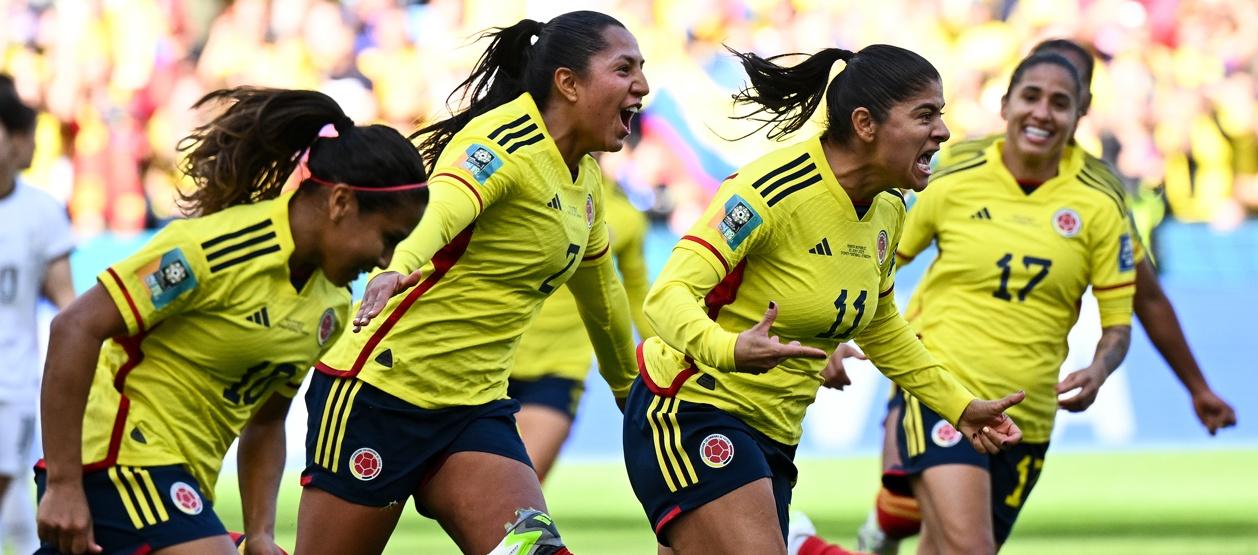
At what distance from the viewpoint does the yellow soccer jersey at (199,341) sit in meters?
4.27

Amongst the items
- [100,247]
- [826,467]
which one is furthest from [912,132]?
[100,247]

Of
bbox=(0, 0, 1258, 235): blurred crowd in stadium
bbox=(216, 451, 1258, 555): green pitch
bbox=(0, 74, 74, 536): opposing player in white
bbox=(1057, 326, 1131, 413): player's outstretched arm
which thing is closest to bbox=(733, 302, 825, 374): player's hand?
bbox=(1057, 326, 1131, 413): player's outstretched arm

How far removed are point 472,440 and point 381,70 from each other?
1119 cm

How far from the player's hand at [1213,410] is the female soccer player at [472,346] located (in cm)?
310

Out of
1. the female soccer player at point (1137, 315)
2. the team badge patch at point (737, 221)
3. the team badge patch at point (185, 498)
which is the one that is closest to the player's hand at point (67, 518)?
the team badge patch at point (185, 498)

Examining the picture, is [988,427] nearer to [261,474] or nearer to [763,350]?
[763,350]

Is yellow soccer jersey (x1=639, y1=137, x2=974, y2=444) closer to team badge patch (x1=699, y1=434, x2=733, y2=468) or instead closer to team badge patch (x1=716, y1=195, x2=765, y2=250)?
team badge patch (x1=716, y1=195, x2=765, y2=250)

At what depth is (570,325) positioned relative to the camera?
26.9ft

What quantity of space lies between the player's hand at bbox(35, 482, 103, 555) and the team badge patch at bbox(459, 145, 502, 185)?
1293 millimetres

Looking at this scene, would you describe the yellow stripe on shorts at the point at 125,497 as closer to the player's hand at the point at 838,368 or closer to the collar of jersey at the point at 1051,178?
the player's hand at the point at 838,368

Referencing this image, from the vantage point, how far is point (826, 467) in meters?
11.9

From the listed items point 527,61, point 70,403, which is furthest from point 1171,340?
point 70,403

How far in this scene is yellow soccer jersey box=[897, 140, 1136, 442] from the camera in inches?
248

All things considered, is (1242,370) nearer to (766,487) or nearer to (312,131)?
(766,487)
